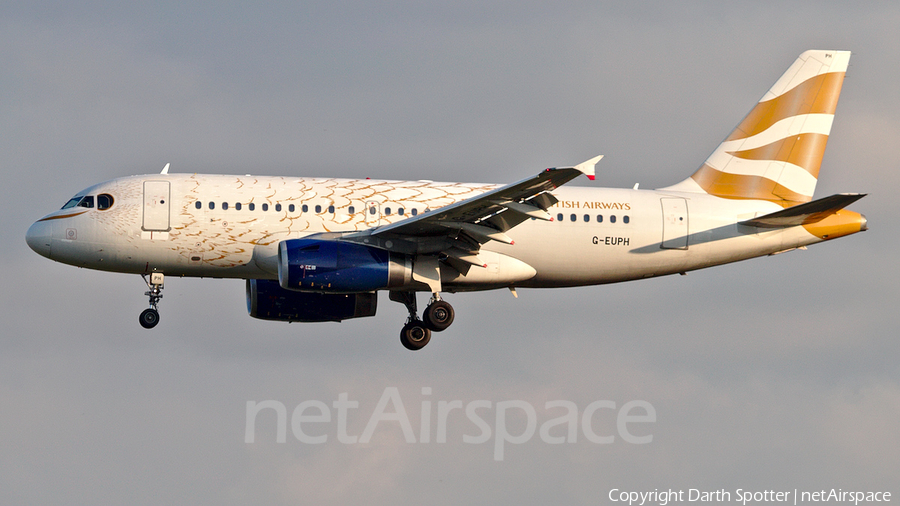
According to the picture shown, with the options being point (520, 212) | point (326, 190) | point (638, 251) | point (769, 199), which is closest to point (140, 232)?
point (326, 190)

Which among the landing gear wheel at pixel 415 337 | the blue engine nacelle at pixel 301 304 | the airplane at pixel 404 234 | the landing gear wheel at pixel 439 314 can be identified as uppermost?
the airplane at pixel 404 234

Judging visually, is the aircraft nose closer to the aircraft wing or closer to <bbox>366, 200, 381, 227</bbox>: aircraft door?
the aircraft wing

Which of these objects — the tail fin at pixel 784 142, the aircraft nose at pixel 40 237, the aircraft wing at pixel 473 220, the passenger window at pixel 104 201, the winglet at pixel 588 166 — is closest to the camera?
the winglet at pixel 588 166

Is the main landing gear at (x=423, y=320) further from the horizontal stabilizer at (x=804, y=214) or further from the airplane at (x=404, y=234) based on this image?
the horizontal stabilizer at (x=804, y=214)

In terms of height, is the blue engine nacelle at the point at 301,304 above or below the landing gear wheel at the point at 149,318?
above

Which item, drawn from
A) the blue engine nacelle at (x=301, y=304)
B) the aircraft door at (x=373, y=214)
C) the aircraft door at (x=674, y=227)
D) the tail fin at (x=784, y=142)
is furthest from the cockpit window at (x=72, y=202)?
the tail fin at (x=784, y=142)

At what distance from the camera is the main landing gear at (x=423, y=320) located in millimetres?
37188

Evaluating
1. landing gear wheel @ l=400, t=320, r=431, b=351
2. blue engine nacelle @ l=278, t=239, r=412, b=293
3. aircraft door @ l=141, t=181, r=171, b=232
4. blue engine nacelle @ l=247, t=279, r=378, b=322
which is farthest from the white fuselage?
blue engine nacelle @ l=247, t=279, r=378, b=322

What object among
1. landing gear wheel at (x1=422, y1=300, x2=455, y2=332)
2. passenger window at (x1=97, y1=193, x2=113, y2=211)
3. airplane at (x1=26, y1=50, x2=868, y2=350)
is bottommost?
landing gear wheel at (x1=422, y1=300, x2=455, y2=332)

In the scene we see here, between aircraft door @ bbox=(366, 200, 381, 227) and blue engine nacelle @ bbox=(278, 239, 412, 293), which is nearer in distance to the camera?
blue engine nacelle @ bbox=(278, 239, 412, 293)

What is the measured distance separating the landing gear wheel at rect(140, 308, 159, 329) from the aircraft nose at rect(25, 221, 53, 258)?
129 inches

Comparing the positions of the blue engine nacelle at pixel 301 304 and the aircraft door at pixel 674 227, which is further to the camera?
the blue engine nacelle at pixel 301 304

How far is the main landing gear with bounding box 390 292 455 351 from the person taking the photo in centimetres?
3719

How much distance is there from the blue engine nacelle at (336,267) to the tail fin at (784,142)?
10.4 meters
